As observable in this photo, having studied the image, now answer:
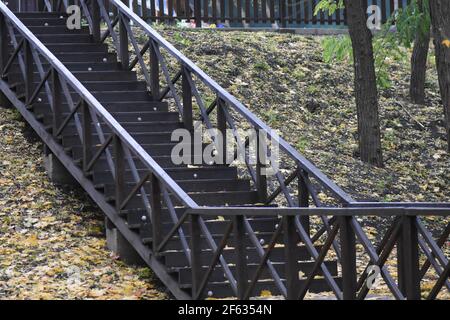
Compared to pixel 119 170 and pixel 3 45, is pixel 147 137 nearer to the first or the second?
pixel 119 170

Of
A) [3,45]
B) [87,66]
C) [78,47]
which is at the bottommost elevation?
[87,66]

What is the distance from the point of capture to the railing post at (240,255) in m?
9.59

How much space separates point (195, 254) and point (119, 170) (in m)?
1.86

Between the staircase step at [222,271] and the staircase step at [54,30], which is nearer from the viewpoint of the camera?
the staircase step at [222,271]

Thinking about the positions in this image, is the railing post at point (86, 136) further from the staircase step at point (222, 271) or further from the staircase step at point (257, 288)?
the staircase step at point (257, 288)

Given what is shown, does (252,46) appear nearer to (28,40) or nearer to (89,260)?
(28,40)

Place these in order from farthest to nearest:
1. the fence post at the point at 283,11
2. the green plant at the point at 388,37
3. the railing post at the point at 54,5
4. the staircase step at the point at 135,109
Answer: the fence post at the point at 283,11 < the green plant at the point at 388,37 < the railing post at the point at 54,5 < the staircase step at the point at 135,109

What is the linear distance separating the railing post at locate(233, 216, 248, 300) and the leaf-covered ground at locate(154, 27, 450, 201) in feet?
17.8

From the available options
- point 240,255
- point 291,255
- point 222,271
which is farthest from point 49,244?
point 291,255

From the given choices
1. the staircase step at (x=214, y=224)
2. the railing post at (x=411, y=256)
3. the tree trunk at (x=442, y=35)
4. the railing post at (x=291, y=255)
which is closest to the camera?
the railing post at (x=411, y=256)

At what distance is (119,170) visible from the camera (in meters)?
11.6

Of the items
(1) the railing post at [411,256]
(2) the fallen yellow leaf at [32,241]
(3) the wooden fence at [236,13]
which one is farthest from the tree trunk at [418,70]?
(1) the railing post at [411,256]

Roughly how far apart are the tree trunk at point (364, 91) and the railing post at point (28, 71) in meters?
5.00
